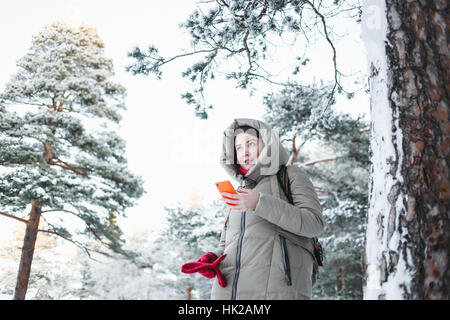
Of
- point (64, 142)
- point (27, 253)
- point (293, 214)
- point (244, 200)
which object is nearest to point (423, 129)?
point (293, 214)

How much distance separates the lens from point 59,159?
6789 mm

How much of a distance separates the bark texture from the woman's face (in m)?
0.71

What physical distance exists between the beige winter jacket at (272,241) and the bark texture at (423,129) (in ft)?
1.23

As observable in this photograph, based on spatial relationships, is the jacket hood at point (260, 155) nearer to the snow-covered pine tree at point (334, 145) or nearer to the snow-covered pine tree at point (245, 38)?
the snow-covered pine tree at point (245, 38)

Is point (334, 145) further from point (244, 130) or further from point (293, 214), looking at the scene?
point (293, 214)

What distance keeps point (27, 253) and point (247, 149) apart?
19.5ft

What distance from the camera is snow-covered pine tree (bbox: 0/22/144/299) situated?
5078mm

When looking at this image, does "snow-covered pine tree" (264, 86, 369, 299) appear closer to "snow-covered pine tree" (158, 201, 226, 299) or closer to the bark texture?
"snow-covered pine tree" (158, 201, 226, 299)

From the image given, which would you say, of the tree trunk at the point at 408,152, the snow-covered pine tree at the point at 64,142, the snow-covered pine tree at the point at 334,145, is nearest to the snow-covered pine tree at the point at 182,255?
the snow-covered pine tree at the point at 64,142

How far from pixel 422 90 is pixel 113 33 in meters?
8.70

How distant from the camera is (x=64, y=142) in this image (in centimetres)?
679

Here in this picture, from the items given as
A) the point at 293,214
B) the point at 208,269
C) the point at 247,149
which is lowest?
the point at 208,269
